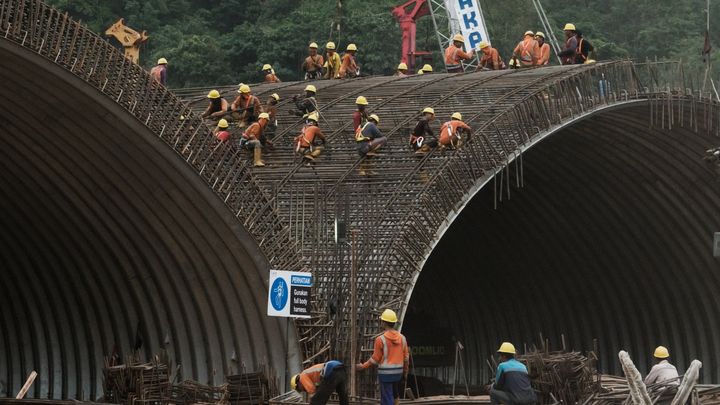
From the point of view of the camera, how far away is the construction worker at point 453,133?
27641 mm

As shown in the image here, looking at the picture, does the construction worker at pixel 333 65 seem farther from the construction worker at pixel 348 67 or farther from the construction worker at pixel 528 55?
the construction worker at pixel 528 55

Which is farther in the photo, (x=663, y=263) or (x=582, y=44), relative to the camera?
(x=663, y=263)

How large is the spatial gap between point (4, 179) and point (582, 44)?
48.7ft

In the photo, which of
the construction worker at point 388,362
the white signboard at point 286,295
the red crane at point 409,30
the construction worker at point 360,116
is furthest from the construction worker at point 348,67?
the construction worker at point 388,362

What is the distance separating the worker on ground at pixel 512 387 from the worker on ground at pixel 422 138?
9.22m

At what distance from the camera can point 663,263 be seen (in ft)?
128

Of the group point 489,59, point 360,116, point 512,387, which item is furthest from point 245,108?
point 512,387

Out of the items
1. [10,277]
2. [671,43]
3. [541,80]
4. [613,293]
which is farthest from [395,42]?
[10,277]

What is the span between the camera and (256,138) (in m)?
28.8

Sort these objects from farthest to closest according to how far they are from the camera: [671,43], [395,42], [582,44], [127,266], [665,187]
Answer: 1. [671,43]
2. [395,42]
3. [665,187]
4. [582,44]
5. [127,266]

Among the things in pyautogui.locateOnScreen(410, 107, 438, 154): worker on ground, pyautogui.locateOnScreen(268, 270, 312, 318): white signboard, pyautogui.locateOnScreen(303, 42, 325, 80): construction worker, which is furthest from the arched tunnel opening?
pyautogui.locateOnScreen(268, 270, 312, 318): white signboard

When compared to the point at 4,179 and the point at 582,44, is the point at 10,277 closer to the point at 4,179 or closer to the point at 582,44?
the point at 4,179

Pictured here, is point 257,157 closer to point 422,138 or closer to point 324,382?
point 422,138

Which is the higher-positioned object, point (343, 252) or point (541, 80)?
point (541, 80)
